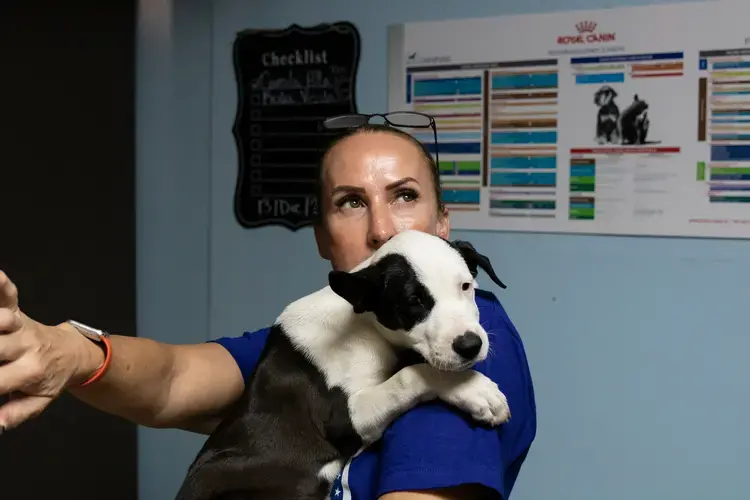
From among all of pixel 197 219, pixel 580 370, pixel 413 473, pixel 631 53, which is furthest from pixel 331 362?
pixel 197 219

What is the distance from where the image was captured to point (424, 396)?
3.36ft

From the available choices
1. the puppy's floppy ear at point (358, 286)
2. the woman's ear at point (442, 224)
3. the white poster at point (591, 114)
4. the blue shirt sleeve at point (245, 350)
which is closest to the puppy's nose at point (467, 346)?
the puppy's floppy ear at point (358, 286)

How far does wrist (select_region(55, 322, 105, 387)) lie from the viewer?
991mm

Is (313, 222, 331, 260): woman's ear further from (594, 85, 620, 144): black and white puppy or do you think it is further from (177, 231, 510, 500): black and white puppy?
(594, 85, 620, 144): black and white puppy

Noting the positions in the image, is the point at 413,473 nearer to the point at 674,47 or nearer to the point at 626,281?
the point at 626,281

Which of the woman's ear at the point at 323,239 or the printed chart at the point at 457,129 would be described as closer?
the woman's ear at the point at 323,239

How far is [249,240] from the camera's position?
2.70 metres

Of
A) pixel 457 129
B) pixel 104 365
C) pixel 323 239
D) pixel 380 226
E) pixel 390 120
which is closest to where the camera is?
pixel 104 365

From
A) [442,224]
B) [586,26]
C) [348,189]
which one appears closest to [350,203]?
[348,189]

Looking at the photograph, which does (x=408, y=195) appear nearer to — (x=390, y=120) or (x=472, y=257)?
(x=472, y=257)

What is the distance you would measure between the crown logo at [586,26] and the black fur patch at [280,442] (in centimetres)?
148

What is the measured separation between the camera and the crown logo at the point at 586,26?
87.4 inches

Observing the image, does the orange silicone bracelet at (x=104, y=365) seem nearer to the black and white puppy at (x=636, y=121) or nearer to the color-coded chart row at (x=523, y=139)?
the color-coded chart row at (x=523, y=139)

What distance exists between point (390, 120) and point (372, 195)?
486 millimetres
